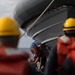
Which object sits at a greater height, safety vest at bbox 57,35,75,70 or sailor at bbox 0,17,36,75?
sailor at bbox 0,17,36,75

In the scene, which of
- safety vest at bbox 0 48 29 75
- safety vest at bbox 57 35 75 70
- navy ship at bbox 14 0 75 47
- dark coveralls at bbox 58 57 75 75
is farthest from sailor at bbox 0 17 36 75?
navy ship at bbox 14 0 75 47

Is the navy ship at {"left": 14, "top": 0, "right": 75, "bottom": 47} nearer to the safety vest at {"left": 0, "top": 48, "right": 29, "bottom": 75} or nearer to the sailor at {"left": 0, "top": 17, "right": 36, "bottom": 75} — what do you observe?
the sailor at {"left": 0, "top": 17, "right": 36, "bottom": 75}

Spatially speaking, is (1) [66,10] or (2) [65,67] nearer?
(2) [65,67]

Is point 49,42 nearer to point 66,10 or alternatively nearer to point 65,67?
point 66,10

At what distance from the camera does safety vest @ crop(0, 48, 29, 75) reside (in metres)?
2.12

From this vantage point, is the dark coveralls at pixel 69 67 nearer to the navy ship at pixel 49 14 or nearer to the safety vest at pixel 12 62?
the safety vest at pixel 12 62

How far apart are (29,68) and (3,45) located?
0.85 ft

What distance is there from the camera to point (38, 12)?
1216 centimetres

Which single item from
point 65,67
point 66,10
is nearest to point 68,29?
point 65,67

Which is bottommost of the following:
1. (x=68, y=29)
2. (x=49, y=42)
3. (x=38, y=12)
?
(x=49, y=42)

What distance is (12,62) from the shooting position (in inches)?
84.9

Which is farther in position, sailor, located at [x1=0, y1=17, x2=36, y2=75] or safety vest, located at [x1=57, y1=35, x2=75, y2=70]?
safety vest, located at [x1=57, y1=35, x2=75, y2=70]

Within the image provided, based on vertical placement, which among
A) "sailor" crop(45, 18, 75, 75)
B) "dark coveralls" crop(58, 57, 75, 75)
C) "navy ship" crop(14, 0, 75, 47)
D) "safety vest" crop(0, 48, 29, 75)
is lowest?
"navy ship" crop(14, 0, 75, 47)

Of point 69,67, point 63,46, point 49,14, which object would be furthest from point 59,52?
point 49,14
